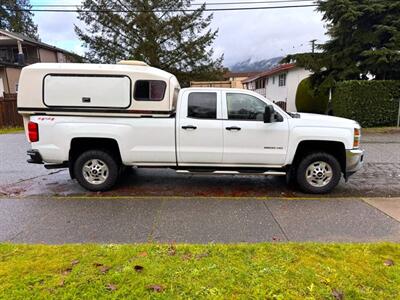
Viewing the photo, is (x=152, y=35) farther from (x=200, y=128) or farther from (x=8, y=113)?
(x=200, y=128)

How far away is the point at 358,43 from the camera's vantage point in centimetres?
1652

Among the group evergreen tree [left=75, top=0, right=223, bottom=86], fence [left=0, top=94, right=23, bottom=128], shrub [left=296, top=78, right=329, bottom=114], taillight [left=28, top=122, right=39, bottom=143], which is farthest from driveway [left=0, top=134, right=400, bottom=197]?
evergreen tree [left=75, top=0, right=223, bottom=86]

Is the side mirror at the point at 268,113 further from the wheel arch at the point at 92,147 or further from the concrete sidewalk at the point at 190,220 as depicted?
the wheel arch at the point at 92,147

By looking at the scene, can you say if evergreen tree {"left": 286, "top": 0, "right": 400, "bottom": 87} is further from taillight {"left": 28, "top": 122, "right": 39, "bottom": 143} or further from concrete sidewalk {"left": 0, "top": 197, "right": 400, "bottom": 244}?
taillight {"left": 28, "top": 122, "right": 39, "bottom": 143}

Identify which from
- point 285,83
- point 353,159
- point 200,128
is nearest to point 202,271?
point 200,128

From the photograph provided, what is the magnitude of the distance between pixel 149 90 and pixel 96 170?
6.05 ft

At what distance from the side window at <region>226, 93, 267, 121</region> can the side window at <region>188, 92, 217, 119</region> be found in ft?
0.92

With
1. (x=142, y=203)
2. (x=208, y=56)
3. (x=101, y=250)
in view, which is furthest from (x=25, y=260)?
(x=208, y=56)

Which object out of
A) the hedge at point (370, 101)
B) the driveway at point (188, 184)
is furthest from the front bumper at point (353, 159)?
the hedge at point (370, 101)

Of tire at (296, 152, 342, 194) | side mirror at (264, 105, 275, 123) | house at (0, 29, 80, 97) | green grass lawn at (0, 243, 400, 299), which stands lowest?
green grass lawn at (0, 243, 400, 299)

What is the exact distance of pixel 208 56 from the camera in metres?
27.9

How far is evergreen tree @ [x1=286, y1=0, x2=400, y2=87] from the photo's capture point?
15.7 metres

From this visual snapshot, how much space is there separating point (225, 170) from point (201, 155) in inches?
21.2

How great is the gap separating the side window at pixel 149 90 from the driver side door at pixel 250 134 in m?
1.20
